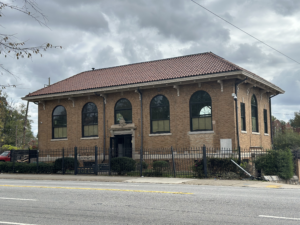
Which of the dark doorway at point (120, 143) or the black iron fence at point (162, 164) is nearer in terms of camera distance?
the black iron fence at point (162, 164)

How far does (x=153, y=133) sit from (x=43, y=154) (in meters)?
10.0

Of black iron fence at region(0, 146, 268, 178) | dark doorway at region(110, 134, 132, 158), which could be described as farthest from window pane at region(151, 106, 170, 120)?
dark doorway at region(110, 134, 132, 158)

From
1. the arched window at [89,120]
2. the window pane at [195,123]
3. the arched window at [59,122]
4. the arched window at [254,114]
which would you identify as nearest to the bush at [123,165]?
the window pane at [195,123]

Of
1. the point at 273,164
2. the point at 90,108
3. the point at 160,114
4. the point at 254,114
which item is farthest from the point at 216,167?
the point at 90,108

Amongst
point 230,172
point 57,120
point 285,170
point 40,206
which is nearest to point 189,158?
point 230,172

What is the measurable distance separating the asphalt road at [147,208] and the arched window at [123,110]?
15.1 m

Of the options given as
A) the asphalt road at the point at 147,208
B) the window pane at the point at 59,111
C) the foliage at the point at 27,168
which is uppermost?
the window pane at the point at 59,111

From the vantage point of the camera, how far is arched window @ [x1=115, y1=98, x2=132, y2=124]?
2688 centimetres

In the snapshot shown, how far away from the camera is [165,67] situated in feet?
90.6

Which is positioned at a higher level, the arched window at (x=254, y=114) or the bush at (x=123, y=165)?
the arched window at (x=254, y=114)

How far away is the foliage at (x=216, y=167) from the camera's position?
63.1 feet

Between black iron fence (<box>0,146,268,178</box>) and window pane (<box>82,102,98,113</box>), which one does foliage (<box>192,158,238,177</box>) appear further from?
window pane (<box>82,102,98,113</box>)

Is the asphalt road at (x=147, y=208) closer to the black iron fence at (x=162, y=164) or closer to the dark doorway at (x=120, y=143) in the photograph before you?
the black iron fence at (x=162, y=164)

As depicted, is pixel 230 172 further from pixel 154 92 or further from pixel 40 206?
pixel 40 206
